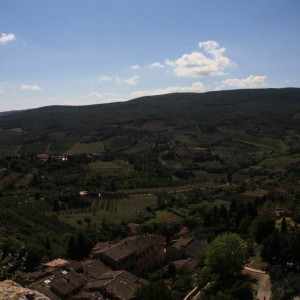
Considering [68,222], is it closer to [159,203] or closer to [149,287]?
[159,203]

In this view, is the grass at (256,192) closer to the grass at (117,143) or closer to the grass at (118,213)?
the grass at (118,213)

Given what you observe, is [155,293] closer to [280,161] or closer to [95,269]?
[95,269]

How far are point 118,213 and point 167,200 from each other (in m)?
13.4

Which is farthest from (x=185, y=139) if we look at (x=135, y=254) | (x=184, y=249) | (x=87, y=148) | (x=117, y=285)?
(x=117, y=285)

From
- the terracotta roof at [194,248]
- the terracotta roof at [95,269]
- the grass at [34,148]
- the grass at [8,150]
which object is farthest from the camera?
the grass at [34,148]

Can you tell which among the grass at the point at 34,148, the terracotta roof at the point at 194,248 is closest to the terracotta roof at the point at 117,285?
the terracotta roof at the point at 194,248

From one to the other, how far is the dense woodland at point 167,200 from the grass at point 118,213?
8.8 inches

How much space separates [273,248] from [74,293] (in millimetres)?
17755

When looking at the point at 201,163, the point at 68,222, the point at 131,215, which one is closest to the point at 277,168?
the point at 201,163

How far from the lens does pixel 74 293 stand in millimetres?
37094

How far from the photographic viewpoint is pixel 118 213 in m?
84.4

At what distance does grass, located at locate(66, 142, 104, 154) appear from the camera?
160375 mm

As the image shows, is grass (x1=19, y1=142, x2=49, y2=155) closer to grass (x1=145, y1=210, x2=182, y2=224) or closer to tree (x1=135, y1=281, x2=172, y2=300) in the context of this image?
grass (x1=145, y1=210, x2=182, y2=224)

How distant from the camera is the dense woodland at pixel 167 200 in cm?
3209
